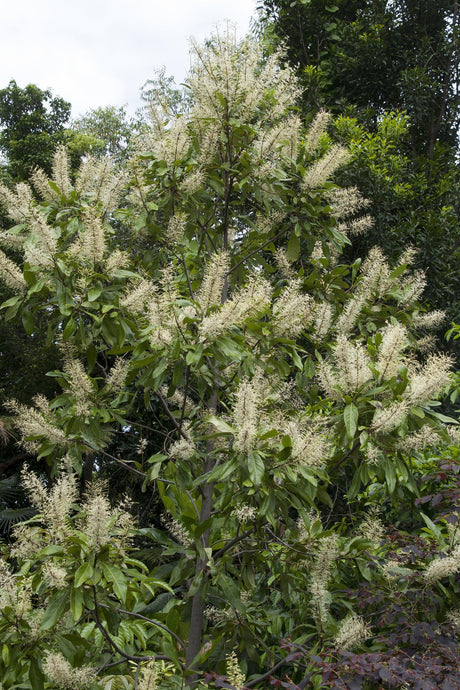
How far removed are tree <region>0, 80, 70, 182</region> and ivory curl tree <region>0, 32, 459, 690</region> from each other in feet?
18.6

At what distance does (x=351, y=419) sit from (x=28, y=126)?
811 centimetres

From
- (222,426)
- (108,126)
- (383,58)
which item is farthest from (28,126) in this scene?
(222,426)

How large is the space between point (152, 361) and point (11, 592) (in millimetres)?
912

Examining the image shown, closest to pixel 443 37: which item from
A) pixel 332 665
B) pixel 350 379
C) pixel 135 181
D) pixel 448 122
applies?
pixel 448 122

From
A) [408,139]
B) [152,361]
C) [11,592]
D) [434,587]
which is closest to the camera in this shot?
[11,592]

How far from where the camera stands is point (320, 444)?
7.02 ft

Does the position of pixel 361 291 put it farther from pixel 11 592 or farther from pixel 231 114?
pixel 11 592

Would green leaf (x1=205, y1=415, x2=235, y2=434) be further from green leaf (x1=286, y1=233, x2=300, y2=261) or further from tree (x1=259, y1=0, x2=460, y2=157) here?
tree (x1=259, y1=0, x2=460, y2=157)

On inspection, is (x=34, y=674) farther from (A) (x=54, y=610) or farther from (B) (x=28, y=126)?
(B) (x=28, y=126)

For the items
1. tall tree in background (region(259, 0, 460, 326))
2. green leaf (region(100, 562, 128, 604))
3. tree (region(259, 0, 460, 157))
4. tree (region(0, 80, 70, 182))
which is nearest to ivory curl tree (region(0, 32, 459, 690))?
green leaf (region(100, 562, 128, 604))

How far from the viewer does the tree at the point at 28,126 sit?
8.33 meters

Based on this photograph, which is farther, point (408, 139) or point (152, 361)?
point (408, 139)

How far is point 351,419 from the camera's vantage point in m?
2.18

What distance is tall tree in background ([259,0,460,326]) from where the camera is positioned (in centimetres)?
561
